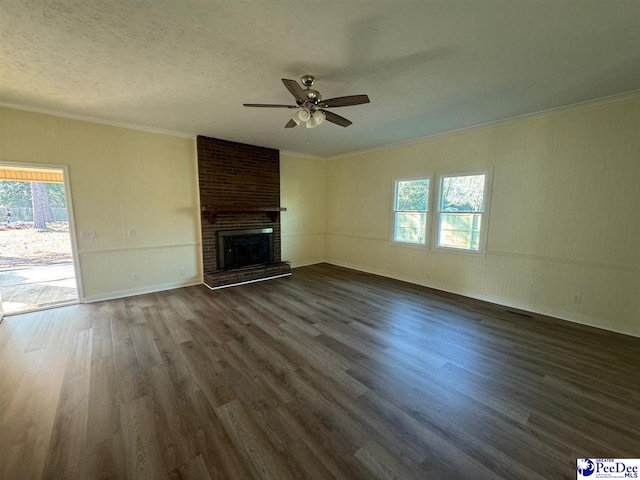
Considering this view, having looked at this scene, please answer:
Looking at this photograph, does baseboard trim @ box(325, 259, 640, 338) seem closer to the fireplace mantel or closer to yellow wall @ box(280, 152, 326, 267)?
yellow wall @ box(280, 152, 326, 267)

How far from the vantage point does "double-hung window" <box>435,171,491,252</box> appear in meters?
4.20

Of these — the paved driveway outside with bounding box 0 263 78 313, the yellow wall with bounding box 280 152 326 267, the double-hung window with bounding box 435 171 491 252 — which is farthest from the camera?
the yellow wall with bounding box 280 152 326 267

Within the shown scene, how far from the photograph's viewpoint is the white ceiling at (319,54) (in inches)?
67.6

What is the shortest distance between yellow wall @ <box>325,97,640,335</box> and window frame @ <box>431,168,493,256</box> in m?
0.07

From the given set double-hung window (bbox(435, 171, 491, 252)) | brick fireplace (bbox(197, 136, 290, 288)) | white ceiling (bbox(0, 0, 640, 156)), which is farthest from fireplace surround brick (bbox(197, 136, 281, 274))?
double-hung window (bbox(435, 171, 491, 252))

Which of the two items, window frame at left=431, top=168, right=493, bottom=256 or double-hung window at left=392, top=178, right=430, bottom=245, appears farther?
double-hung window at left=392, top=178, right=430, bottom=245

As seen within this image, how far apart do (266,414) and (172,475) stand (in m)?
0.63

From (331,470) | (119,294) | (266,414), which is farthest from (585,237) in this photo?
(119,294)

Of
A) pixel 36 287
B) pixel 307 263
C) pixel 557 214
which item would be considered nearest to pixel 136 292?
pixel 36 287

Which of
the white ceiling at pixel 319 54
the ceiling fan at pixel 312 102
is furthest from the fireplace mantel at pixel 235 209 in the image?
the ceiling fan at pixel 312 102

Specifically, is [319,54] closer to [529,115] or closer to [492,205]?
[529,115]

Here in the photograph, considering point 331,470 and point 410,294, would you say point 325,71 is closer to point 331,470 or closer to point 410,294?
point 331,470

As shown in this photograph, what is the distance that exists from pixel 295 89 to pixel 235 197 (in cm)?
357

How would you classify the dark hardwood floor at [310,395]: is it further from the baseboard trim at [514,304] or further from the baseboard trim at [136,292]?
the baseboard trim at [136,292]
